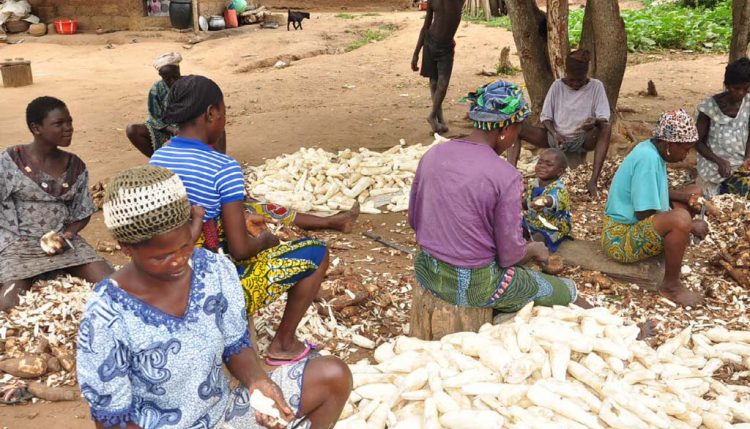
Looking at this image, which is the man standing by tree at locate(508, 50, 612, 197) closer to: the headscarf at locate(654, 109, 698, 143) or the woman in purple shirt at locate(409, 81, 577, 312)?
the headscarf at locate(654, 109, 698, 143)

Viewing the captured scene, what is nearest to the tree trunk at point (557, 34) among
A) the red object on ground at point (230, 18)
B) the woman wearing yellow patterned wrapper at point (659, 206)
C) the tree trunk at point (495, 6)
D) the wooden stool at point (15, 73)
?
the woman wearing yellow patterned wrapper at point (659, 206)

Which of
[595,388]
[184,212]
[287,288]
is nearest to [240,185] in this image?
[287,288]

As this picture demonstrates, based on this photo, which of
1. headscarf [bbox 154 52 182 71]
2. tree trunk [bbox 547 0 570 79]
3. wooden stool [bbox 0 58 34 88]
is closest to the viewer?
headscarf [bbox 154 52 182 71]

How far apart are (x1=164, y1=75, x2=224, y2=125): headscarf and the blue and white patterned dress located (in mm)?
849

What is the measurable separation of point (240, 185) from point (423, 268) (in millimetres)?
957

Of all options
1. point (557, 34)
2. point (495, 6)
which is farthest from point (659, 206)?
point (495, 6)

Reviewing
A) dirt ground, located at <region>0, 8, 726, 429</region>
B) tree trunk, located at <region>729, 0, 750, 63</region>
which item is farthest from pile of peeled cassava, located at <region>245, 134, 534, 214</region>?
tree trunk, located at <region>729, 0, 750, 63</region>

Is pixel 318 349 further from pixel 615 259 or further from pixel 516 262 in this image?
pixel 615 259

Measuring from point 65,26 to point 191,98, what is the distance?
44.1 feet

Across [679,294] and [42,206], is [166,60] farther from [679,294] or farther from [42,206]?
[679,294]

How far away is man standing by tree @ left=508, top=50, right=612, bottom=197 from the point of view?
5.29 m

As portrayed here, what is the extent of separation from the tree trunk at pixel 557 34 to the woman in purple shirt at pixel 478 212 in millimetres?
3214

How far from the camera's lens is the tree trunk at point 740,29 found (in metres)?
6.00

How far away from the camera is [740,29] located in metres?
6.05
